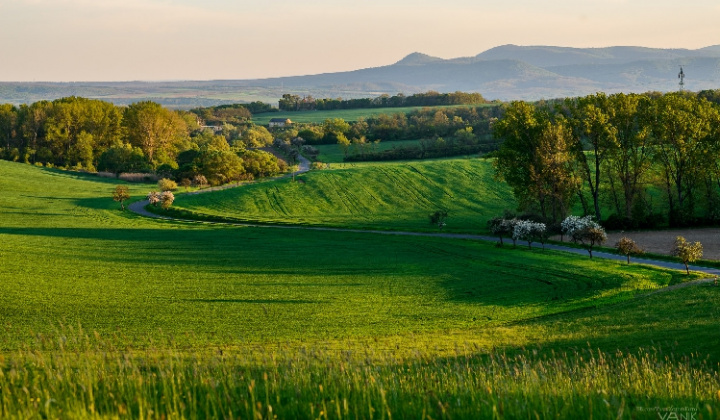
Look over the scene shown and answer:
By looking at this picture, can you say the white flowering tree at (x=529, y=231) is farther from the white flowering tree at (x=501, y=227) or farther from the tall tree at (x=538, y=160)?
the tall tree at (x=538, y=160)

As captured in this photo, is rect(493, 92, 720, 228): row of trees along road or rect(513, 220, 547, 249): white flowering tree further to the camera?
rect(493, 92, 720, 228): row of trees along road

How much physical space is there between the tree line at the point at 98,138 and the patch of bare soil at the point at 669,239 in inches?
3506

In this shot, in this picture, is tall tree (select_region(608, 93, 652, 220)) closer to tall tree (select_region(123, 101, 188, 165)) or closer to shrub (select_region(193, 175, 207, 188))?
shrub (select_region(193, 175, 207, 188))

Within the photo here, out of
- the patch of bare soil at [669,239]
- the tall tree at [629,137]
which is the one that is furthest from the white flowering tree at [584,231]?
the tall tree at [629,137]

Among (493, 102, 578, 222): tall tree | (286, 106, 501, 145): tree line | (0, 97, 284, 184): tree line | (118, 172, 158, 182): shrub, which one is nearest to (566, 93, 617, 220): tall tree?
(493, 102, 578, 222): tall tree

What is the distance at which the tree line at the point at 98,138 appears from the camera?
13638cm

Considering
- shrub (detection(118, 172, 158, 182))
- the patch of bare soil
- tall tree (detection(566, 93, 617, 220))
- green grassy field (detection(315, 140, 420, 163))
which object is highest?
tall tree (detection(566, 93, 617, 220))

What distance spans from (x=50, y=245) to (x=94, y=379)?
54.7 meters

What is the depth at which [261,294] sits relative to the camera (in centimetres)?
3909

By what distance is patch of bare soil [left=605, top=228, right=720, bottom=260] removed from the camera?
5576cm

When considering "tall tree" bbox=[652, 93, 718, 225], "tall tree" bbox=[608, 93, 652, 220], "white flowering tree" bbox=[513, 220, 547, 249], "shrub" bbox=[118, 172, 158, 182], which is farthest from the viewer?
"shrub" bbox=[118, 172, 158, 182]

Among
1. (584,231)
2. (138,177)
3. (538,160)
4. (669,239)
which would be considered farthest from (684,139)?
(138,177)

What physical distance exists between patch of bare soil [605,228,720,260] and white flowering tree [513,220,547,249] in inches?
351

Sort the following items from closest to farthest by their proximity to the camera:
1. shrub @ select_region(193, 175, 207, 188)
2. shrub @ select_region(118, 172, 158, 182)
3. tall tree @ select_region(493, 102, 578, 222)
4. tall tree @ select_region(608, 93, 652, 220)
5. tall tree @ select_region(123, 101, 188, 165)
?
1. tall tree @ select_region(493, 102, 578, 222)
2. tall tree @ select_region(608, 93, 652, 220)
3. shrub @ select_region(193, 175, 207, 188)
4. shrub @ select_region(118, 172, 158, 182)
5. tall tree @ select_region(123, 101, 188, 165)
